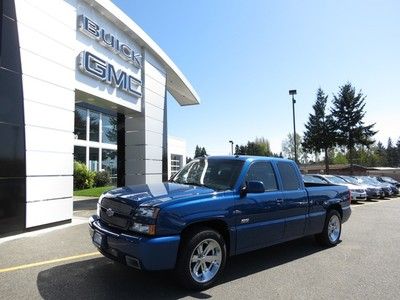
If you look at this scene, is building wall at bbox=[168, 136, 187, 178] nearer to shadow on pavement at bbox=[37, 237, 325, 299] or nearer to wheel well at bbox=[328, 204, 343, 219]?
wheel well at bbox=[328, 204, 343, 219]

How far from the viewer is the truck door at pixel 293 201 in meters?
7.05

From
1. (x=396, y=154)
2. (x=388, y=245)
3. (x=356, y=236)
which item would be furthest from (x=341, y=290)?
(x=396, y=154)

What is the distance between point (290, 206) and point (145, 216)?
3002mm

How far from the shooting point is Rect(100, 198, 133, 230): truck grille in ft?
17.4

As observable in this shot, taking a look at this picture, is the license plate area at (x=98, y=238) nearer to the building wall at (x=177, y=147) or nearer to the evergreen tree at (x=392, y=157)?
the building wall at (x=177, y=147)

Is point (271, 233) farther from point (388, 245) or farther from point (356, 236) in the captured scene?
point (356, 236)

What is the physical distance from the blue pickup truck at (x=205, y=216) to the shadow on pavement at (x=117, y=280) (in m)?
0.38

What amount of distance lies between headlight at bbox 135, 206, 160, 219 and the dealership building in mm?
5034

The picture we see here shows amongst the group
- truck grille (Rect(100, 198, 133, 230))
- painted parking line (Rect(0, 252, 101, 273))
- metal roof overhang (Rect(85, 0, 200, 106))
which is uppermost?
metal roof overhang (Rect(85, 0, 200, 106))

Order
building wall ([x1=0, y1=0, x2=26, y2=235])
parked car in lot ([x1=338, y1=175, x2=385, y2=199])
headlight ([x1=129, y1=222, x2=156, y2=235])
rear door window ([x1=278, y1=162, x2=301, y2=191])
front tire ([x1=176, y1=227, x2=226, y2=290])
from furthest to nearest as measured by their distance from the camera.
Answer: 1. parked car in lot ([x1=338, y1=175, x2=385, y2=199])
2. building wall ([x1=0, y1=0, x2=26, y2=235])
3. rear door window ([x1=278, y1=162, x2=301, y2=191])
4. front tire ([x1=176, y1=227, x2=226, y2=290])
5. headlight ([x1=129, y1=222, x2=156, y2=235])

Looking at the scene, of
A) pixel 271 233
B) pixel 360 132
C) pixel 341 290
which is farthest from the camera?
pixel 360 132

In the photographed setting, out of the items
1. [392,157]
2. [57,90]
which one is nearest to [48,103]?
[57,90]

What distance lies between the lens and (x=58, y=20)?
11.1 meters

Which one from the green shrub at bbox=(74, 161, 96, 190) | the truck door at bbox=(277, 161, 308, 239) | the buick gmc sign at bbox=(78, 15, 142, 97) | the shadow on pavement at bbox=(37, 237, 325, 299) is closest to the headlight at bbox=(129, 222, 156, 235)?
the shadow on pavement at bbox=(37, 237, 325, 299)
